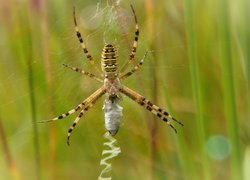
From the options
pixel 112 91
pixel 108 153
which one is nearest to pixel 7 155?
pixel 108 153

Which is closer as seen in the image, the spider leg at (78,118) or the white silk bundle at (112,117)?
the white silk bundle at (112,117)

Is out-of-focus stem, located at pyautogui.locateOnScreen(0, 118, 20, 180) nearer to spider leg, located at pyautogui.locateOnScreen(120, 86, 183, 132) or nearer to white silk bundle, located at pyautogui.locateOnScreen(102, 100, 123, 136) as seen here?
white silk bundle, located at pyautogui.locateOnScreen(102, 100, 123, 136)

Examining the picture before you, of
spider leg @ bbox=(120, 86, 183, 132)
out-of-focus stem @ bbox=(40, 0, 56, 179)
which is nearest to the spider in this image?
spider leg @ bbox=(120, 86, 183, 132)

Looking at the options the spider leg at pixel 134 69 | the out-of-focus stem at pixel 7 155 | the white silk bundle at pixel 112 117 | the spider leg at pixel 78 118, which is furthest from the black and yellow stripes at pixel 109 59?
the out-of-focus stem at pixel 7 155

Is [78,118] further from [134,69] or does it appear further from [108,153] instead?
[134,69]

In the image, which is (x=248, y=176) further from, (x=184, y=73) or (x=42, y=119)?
(x=42, y=119)

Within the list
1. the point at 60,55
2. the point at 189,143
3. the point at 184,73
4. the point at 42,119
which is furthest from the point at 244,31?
the point at 42,119

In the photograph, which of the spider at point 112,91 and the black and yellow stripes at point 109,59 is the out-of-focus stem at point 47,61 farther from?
the black and yellow stripes at point 109,59
